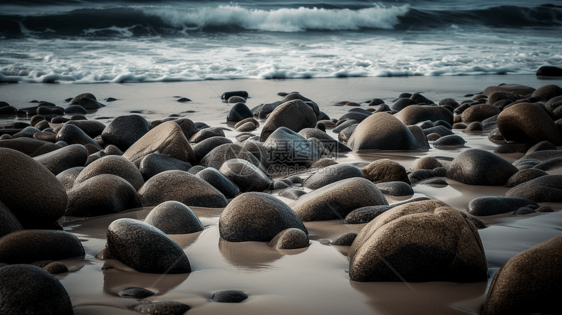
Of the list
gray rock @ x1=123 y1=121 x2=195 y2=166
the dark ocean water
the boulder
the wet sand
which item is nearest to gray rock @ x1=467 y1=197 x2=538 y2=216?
the wet sand

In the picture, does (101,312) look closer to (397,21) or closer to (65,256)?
(65,256)

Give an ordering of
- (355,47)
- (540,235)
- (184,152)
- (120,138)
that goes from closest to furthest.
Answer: (540,235)
(184,152)
(120,138)
(355,47)

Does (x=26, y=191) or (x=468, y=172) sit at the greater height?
(x=26, y=191)

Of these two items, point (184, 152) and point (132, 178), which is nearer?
point (132, 178)

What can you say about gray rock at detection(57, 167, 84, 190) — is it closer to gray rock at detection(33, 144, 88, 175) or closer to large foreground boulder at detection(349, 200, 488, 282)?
gray rock at detection(33, 144, 88, 175)

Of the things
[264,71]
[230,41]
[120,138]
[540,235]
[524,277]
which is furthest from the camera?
[230,41]

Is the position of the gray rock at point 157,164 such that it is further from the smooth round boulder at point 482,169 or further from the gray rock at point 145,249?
the smooth round boulder at point 482,169

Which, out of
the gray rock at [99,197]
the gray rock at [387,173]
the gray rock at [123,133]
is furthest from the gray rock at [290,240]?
the gray rock at [123,133]

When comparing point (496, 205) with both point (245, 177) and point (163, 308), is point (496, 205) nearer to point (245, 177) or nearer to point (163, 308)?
point (245, 177)

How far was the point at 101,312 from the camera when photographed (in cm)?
155

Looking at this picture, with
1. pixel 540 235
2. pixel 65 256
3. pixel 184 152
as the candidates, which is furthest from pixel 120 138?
pixel 540 235

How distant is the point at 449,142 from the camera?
5008 mm

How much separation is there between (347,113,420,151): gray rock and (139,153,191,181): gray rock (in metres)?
1.90

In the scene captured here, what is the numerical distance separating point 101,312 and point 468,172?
282 centimetres
